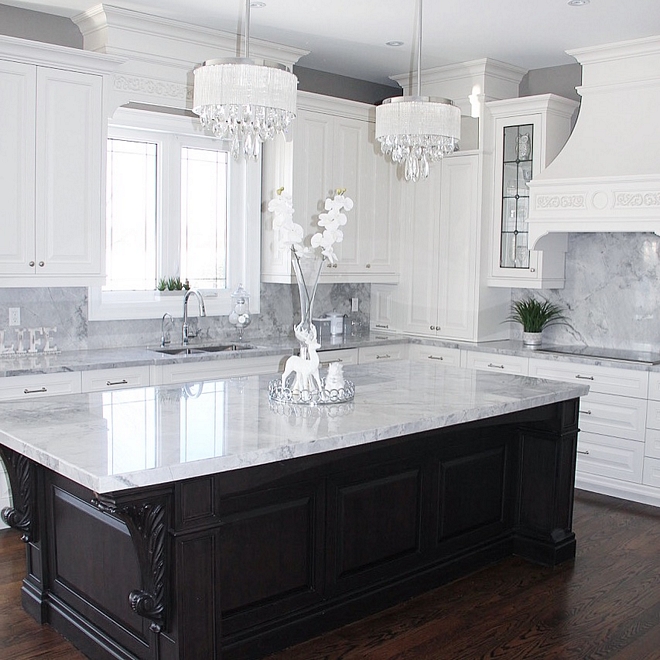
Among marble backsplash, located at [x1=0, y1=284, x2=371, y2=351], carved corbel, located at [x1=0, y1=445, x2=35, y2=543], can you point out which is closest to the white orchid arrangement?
carved corbel, located at [x1=0, y1=445, x2=35, y2=543]

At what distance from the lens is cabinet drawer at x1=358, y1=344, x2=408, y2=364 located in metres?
5.89

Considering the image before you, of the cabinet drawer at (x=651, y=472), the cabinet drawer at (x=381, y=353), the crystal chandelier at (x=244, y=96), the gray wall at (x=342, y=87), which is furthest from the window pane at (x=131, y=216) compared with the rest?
the cabinet drawer at (x=651, y=472)

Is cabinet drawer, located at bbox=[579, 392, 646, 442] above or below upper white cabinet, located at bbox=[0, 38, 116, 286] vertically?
below

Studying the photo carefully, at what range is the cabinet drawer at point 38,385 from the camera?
416 centimetres

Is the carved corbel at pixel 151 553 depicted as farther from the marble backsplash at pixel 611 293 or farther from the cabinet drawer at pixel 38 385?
the marble backsplash at pixel 611 293

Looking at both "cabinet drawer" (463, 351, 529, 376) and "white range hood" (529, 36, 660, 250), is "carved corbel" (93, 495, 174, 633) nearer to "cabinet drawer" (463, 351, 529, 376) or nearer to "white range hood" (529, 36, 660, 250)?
"cabinet drawer" (463, 351, 529, 376)

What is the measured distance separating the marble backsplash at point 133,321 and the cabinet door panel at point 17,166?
1.41 feet

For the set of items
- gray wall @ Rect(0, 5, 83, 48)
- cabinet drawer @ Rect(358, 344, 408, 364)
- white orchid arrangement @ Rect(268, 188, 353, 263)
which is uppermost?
gray wall @ Rect(0, 5, 83, 48)

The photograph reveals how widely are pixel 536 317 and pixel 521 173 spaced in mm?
1022

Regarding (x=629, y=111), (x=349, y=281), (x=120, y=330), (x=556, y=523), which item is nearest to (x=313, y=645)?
(x=556, y=523)

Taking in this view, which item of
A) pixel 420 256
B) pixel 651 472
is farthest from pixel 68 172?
pixel 651 472

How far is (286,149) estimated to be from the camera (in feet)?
18.4

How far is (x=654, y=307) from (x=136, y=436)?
396 centimetres

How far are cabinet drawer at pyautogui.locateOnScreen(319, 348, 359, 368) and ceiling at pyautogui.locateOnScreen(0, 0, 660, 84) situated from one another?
206cm
